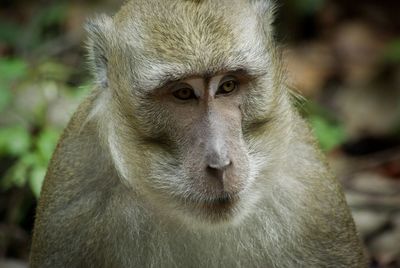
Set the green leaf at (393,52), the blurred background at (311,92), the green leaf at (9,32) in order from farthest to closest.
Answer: the green leaf at (9,32), the green leaf at (393,52), the blurred background at (311,92)

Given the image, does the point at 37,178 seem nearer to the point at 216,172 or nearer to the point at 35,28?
the point at 216,172

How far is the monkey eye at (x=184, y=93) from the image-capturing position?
4367 millimetres

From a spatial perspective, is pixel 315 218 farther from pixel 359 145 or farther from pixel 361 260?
pixel 359 145

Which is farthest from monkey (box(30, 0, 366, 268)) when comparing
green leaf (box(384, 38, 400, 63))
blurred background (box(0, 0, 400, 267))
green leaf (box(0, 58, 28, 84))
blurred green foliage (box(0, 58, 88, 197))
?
green leaf (box(384, 38, 400, 63))

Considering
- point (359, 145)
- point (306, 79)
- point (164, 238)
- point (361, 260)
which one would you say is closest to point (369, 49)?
point (306, 79)

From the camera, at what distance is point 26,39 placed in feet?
29.9

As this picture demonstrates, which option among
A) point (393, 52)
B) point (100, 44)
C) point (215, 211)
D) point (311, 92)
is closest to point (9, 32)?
point (311, 92)

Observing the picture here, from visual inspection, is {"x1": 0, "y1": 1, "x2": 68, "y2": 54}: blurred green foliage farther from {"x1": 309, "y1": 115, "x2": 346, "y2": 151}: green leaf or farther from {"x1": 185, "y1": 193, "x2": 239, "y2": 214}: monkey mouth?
{"x1": 185, "y1": 193, "x2": 239, "y2": 214}: monkey mouth

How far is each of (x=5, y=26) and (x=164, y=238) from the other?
5087 millimetres

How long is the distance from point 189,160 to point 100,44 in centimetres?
85

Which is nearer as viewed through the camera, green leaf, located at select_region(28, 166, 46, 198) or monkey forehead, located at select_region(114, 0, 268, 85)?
monkey forehead, located at select_region(114, 0, 268, 85)

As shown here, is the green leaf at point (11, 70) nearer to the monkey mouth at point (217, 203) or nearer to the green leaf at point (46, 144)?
the green leaf at point (46, 144)

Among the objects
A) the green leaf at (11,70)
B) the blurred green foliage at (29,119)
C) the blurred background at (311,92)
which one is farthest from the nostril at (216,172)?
the green leaf at (11,70)

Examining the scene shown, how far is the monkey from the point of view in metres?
4.32
